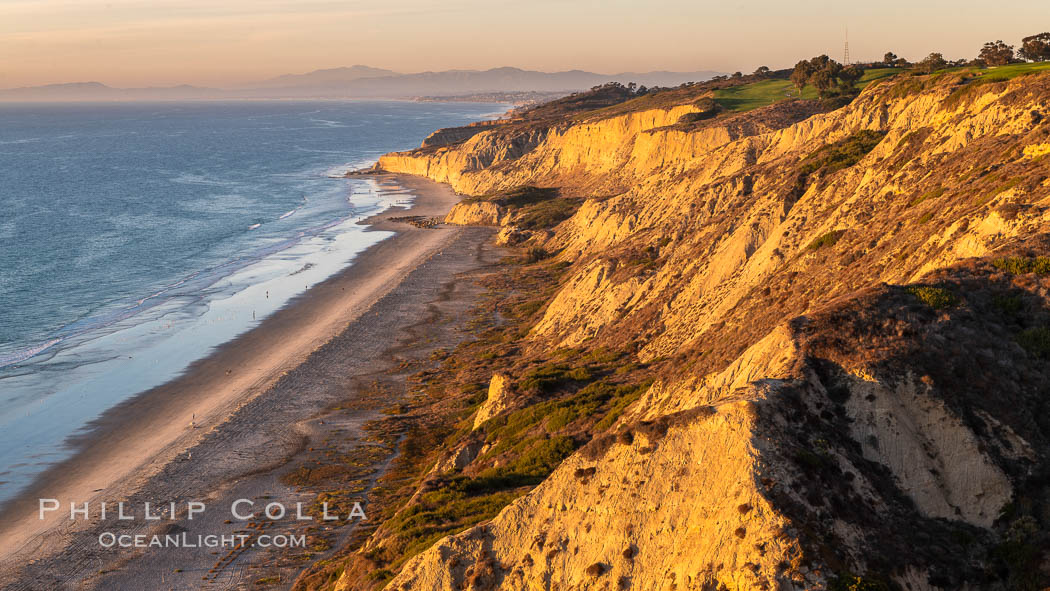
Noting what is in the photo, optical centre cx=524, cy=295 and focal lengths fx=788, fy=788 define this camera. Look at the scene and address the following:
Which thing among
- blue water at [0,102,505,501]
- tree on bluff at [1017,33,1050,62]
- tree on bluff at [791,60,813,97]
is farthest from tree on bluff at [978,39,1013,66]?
blue water at [0,102,505,501]

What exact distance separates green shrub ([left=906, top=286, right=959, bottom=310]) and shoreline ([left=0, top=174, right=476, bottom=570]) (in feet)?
90.8

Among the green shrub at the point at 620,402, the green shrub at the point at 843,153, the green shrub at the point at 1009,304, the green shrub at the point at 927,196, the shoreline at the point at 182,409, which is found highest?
the green shrub at the point at 843,153

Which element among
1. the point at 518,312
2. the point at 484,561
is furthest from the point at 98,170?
the point at 484,561

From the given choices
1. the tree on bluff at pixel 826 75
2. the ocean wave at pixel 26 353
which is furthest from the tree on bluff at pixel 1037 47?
the ocean wave at pixel 26 353

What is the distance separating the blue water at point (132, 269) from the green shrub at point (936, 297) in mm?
33237

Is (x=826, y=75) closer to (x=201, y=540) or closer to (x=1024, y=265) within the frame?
(x=1024, y=265)

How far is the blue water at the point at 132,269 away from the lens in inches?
1682

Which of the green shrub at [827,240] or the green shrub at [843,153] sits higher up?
the green shrub at [843,153]

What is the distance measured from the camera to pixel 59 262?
7425 cm

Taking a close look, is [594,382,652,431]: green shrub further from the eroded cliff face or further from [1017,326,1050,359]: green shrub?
[1017,326,1050,359]: green shrub

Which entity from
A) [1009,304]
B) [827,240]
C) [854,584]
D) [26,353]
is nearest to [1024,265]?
[1009,304]

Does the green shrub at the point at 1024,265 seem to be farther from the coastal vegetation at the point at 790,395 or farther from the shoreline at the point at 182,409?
the shoreline at the point at 182,409

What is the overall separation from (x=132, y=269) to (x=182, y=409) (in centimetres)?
3884

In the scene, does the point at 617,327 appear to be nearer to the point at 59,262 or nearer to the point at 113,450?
the point at 113,450
